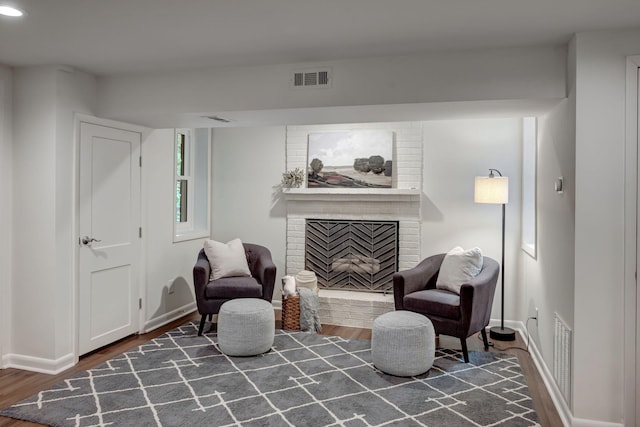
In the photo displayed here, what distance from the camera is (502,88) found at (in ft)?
9.57

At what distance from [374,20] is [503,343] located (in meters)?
3.06

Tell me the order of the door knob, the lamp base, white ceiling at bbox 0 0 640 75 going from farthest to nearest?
1. the lamp base
2. the door knob
3. white ceiling at bbox 0 0 640 75

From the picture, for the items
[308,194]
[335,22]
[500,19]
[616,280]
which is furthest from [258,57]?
[616,280]

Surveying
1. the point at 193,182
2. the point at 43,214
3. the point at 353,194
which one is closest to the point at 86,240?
the point at 43,214

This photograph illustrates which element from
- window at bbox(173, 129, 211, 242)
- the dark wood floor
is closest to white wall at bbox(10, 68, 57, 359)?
the dark wood floor

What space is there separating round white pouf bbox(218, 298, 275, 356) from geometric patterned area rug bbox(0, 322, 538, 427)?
81 mm

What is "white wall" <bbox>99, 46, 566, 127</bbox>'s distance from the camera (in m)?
2.88

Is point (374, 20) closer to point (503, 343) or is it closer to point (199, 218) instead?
point (503, 343)

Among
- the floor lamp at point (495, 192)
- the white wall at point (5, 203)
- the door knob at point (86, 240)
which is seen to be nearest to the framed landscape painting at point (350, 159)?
the floor lamp at point (495, 192)

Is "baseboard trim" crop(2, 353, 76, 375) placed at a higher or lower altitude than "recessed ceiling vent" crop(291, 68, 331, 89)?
lower

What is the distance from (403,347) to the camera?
10.7 feet

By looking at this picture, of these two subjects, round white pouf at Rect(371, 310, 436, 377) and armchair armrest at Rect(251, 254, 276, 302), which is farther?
armchair armrest at Rect(251, 254, 276, 302)

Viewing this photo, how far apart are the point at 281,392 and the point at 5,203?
2.51 m

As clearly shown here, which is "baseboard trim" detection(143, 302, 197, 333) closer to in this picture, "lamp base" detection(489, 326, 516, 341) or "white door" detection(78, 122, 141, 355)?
"white door" detection(78, 122, 141, 355)
